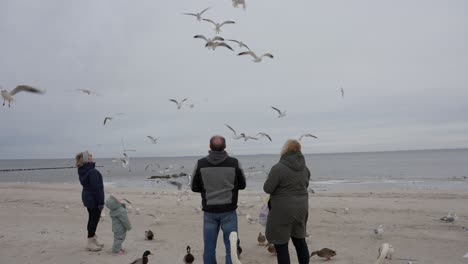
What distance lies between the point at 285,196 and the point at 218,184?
2.54ft

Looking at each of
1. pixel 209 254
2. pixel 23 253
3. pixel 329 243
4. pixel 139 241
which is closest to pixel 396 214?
pixel 329 243

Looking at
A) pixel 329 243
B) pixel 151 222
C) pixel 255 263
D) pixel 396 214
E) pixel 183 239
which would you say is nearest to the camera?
pixel 255 263

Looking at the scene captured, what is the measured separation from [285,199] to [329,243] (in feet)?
10.9

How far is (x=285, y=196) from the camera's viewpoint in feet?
15.0

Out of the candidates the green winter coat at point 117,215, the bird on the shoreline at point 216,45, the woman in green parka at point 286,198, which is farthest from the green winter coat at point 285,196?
the bird on the shoreline at point 216,45

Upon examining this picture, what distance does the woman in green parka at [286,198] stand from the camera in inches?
179

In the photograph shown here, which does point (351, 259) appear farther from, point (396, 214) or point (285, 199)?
point (396, 214)

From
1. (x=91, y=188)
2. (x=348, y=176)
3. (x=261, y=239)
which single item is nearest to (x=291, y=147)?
(x=261, y=239)

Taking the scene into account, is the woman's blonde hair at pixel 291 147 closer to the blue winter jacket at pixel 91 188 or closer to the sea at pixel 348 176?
the blue winter jacket at pixel 91 188

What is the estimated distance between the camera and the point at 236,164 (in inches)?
185

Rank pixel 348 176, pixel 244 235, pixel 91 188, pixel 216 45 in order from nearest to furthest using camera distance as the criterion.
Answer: pixel 91 188 → pixel 244 235 → pixel 216 45 → pixel 348 176

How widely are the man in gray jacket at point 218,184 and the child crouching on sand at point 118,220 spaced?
2.27 meters

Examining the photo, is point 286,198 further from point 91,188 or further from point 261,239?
point 91,188

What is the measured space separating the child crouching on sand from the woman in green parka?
2.88 meters
